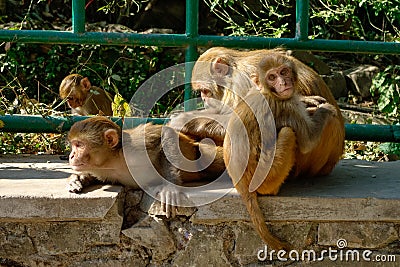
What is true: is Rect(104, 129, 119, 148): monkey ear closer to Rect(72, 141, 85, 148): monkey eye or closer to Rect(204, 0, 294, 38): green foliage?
Rect(72, 141, 85, 148): monkey eye

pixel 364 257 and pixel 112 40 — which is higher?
pixel 112 40

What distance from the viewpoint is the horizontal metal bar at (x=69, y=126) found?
435 centimetres

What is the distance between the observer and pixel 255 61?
4496mm

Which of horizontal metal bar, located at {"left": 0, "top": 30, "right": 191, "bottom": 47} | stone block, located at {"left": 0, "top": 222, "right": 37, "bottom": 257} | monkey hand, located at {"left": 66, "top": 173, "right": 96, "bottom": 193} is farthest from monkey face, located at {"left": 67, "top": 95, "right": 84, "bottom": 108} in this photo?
stone block, located at {"left": 0, "top": 222, "right": 37, "bottom": 257}

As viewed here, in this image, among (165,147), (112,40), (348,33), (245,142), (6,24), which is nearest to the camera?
(245,142)

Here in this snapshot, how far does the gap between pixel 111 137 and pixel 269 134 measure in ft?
3.31

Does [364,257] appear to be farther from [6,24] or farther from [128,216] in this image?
[6,24]

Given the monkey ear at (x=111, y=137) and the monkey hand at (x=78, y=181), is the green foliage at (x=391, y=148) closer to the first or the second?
the monkey ear at (x=111, y=137)

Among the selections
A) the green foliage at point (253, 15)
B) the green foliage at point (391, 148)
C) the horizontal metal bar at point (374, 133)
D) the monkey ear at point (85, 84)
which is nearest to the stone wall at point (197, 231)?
the horizontal metal bar at point (374, 133)

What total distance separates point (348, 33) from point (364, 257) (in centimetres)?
793

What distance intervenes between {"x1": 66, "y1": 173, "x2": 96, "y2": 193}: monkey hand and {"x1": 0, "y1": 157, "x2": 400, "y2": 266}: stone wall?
55 mm

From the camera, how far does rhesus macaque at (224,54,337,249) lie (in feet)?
11.8

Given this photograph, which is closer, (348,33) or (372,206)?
(372,206)

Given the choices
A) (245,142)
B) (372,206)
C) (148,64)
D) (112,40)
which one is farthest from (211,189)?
(148,64)
